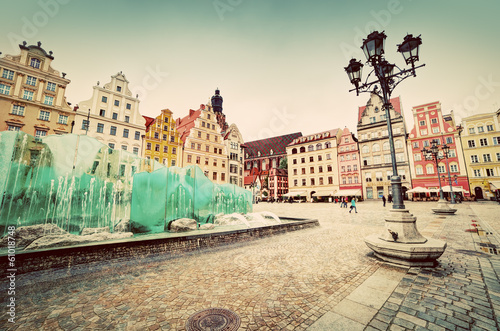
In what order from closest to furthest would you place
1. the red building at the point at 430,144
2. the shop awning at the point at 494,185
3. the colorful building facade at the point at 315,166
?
the shop awning at the point at 494,185
the red building at the point at 430,144
the colorful building facade at the point at 315,166

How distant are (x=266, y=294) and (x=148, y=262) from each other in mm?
3751

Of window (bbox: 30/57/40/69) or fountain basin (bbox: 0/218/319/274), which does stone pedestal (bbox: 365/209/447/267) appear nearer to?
fountain basin (bbox: 0/218/319/274)

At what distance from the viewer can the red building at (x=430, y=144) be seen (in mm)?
35688

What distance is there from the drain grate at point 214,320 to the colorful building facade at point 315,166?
4555 centimetres

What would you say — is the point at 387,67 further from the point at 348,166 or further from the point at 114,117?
the point at 348,166

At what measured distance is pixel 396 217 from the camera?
524 centimetres

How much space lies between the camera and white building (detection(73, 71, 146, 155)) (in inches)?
1091

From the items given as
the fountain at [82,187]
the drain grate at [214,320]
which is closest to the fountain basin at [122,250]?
the fountain at [82,187]

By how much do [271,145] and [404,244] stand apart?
84083 mm

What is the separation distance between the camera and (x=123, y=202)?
8820 millimetres

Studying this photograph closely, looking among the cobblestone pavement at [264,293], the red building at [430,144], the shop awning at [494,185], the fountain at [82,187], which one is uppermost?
the red building at [430,144]

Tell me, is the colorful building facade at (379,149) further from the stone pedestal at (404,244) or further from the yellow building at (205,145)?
the stone pedestal at (404,244)

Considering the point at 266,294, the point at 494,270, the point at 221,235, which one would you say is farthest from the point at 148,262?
the point at 494,270

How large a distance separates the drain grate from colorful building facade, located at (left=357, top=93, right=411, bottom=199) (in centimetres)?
4404
